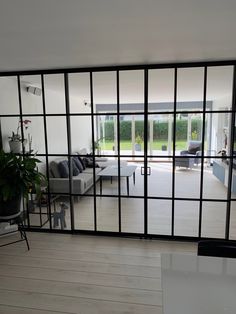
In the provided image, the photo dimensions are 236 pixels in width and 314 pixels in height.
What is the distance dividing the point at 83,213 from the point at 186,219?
1836 millimetres

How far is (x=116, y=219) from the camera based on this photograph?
4227mm

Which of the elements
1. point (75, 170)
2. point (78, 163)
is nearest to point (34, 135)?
point (75, 170)

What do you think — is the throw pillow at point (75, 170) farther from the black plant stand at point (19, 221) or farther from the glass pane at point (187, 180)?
the glass pane at point (187, 180)

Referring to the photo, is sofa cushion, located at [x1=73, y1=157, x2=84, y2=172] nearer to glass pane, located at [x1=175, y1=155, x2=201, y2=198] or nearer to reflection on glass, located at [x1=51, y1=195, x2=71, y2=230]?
reflection on glass, located at [x1=51, y1=195, x2=71, y2=230]

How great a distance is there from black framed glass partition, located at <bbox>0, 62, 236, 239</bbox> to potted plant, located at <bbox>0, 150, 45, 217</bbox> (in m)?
0.47

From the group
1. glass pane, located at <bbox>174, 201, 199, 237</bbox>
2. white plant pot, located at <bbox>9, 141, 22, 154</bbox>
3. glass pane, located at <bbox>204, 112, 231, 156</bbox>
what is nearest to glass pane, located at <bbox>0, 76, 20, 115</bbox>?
white plant pot, located at <bbox>9, 141, 22, 154</bbox>

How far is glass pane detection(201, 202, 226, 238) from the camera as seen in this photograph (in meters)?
3.73

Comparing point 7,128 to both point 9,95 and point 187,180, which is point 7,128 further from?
point 187,180

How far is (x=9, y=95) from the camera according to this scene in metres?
3.84

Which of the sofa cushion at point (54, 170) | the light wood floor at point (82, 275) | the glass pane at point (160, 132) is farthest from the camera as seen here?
the glass pane at point (160, 132)

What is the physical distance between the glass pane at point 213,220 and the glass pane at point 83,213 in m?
1.84

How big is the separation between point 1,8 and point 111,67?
75.1 inches

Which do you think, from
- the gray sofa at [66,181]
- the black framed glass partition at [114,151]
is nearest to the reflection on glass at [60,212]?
the black framed glass partition at [114,151]

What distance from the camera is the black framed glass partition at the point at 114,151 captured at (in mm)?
3438
